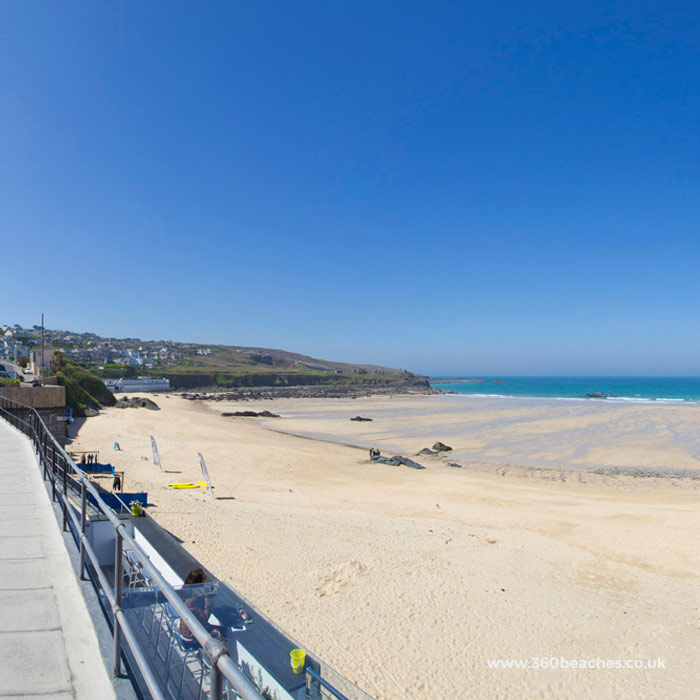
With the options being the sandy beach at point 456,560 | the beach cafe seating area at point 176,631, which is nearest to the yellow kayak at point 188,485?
the sandy beach at point 456,560

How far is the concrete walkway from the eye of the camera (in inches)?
117

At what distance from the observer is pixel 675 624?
28.5 ft

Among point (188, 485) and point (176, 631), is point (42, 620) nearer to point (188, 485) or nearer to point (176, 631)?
point (176, 631)

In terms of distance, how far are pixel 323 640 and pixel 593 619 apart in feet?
16.4

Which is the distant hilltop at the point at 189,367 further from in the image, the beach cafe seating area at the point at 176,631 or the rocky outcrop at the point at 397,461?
the beach cafe seating area at the point at 176,631

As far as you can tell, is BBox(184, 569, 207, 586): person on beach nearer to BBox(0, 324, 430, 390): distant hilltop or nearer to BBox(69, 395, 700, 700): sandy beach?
BBox(69, 395, 700, 700): sandy beach

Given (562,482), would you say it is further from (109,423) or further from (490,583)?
(109,423)

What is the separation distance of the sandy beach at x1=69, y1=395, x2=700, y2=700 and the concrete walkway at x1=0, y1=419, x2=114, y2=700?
446cm

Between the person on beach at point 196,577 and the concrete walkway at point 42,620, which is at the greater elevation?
the concrete walkway at point 42,620

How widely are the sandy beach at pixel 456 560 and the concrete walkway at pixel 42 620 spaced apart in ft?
14.6

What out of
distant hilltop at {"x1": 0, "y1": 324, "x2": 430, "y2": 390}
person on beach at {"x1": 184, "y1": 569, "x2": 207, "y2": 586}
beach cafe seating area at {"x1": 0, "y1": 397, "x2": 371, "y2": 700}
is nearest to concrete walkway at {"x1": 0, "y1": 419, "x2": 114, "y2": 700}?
beach cafe seating area at {"x1": 0, "y1": 397, "x2": 371, "y2": 700}

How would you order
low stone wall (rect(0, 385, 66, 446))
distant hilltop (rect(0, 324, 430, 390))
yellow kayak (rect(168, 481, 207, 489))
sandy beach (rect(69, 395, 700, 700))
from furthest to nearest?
1. distant hilltop (rect(0, 324, 430, 390))
2. low stone wall (rect(0, 385, 66, 446))
3. yellow kayak (rect(168, 481, 207, 489))
4. sandy beach (rect(69, 395, 700, 700))

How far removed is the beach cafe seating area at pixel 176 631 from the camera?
6.96 ft

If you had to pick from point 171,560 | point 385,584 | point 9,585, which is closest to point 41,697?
point 9,585
